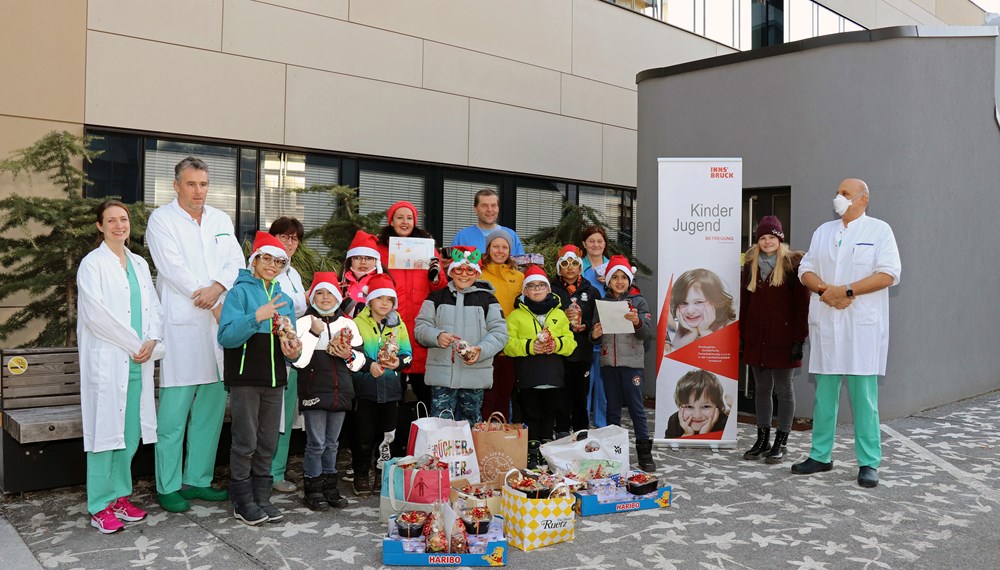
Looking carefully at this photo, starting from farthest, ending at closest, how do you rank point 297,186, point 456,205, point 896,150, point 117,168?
point 456,205 < point 297,186 < point 896,150 < point 117,168

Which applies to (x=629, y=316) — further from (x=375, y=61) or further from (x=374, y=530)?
(x=375, y=61)

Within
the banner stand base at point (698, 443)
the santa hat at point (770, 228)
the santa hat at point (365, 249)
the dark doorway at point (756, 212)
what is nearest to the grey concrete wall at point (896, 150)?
the dark doorway at point (756, 212)

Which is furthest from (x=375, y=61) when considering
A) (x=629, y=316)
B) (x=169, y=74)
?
(x=629, y=316)

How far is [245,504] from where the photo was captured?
4.43 meters

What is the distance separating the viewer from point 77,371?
207 inches

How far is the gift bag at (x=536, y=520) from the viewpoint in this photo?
13.3ft

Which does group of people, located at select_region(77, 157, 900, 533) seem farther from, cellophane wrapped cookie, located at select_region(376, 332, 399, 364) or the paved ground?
the paved ground

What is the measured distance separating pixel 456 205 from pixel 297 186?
7.44 feet

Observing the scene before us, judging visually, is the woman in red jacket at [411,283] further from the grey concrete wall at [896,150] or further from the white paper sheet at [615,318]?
the grey concrete wall at [896,150]

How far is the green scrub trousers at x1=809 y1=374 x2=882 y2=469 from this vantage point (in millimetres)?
5531

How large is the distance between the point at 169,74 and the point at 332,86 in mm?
1785

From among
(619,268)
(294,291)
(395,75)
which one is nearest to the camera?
(294,291)

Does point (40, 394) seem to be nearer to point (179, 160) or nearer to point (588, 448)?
point (179, 160)

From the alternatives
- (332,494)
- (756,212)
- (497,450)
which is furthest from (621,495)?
(756,212)
